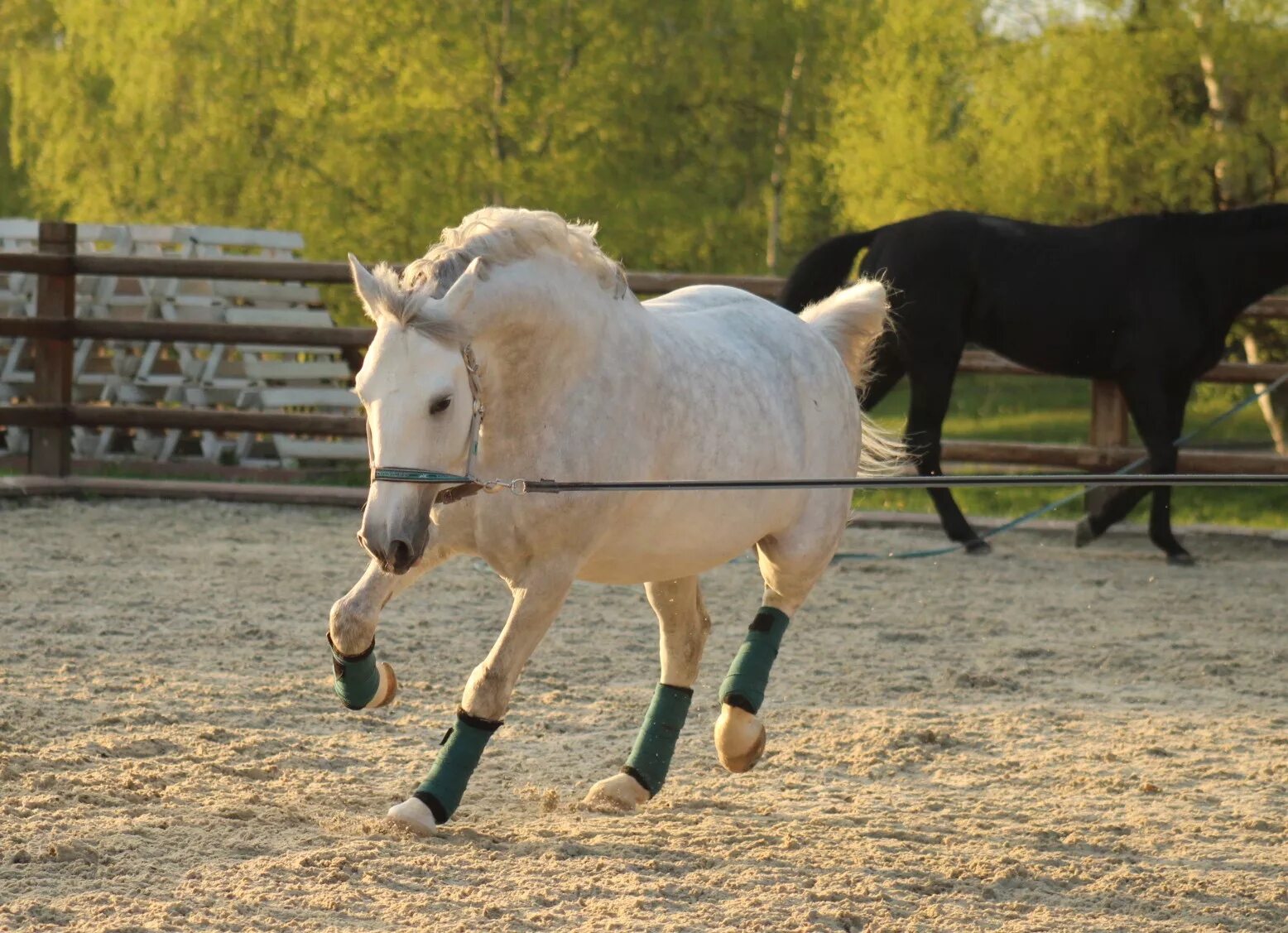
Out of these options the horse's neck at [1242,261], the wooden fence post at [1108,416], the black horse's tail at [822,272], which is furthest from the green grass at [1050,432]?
the black horse's tail at [822,272]

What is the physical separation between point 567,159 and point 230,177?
13.3 feet

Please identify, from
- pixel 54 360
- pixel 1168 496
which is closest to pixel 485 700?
pixel 1168 496

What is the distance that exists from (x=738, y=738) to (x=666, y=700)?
31cm

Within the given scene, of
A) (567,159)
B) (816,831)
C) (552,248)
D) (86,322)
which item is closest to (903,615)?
Result: (816,831)

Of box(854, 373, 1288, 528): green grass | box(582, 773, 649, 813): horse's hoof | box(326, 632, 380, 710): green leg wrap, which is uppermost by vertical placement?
box(326, 632, 380, 710): green leg wrap

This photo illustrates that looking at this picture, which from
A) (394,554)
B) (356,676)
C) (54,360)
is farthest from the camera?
(54,360)

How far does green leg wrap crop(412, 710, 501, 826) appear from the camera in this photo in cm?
332

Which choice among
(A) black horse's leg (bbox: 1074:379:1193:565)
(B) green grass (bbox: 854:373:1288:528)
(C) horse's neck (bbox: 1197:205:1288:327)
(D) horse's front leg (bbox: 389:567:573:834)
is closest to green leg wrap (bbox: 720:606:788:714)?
(D) horse's front leg (bbox: 389:567:573:834)

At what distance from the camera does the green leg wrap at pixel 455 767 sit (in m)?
3.32

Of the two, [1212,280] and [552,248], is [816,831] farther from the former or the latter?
[1212,280]

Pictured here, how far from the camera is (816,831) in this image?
3527 mm

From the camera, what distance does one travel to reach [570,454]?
129 inches

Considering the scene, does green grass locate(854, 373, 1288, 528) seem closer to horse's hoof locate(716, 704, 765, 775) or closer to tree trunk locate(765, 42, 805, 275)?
tree trunk locate(765, 42, 805, 275)

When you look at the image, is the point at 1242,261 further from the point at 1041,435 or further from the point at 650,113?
the point at 1041,435
